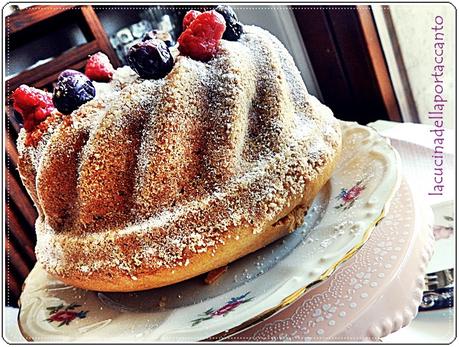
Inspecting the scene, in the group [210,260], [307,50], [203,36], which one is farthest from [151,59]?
[307,50]

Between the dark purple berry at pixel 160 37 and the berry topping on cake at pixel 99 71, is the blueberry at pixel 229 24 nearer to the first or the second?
the dark purple berry at pixel 160 37

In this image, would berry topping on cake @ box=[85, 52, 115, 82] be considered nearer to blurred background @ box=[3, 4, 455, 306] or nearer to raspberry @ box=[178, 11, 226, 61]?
raspberry @ box=[178, 11, 226, 61]

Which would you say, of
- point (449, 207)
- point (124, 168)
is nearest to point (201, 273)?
point (124, 168)

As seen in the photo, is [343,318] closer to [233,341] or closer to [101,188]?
[233,341]

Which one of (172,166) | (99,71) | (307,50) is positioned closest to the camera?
(172,166)

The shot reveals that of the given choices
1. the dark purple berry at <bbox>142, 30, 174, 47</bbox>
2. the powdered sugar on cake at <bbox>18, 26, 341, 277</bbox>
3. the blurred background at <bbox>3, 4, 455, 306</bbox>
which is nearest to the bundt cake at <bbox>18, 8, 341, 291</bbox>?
the powdered sugar on cake at <bbox>18, 26, 341, 277</bbox>

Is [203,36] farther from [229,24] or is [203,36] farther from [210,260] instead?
[210,260]
